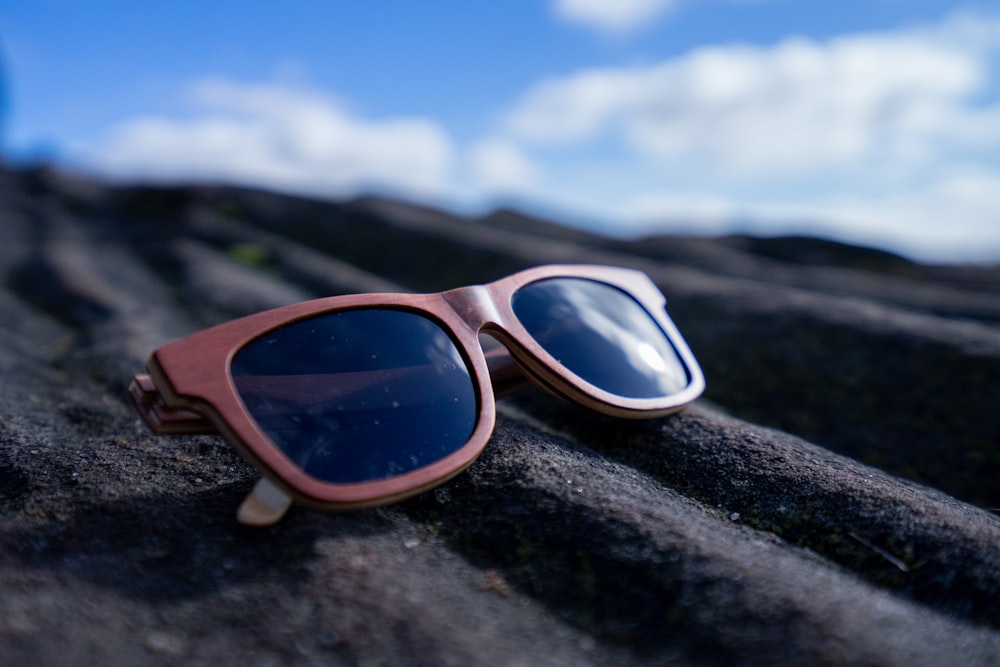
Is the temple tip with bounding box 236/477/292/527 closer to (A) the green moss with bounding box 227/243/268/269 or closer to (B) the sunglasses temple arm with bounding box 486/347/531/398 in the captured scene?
(B) the sunglasses temple arm with bounding box 486/347/531/398

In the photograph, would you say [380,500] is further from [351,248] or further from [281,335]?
[351,248]

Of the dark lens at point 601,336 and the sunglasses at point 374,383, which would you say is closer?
the sunglasses at point 374,383

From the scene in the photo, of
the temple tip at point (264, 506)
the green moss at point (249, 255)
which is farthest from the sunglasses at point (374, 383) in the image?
the green moss at point (249, 255)

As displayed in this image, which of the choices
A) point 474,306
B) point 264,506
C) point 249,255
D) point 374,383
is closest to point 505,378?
point 474,306

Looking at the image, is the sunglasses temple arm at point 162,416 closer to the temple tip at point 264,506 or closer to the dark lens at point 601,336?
the temple tip at point 264,506

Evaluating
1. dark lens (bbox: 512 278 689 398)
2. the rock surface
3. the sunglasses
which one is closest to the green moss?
the rock surface

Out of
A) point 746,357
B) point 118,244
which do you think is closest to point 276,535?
point 746,357

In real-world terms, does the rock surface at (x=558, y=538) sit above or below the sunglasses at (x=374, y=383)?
below
